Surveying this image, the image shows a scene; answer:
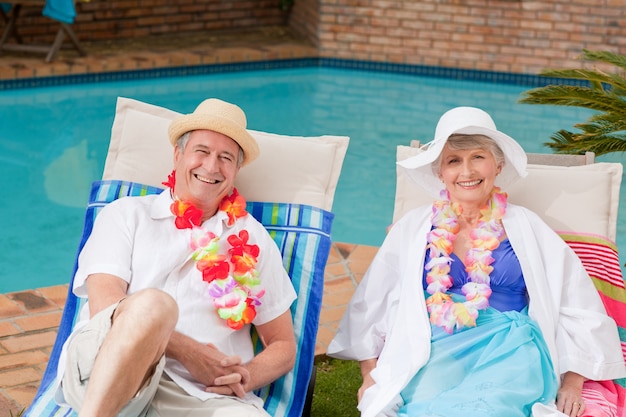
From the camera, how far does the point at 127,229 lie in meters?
3.32

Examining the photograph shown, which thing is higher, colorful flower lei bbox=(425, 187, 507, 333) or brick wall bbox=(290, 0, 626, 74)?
brick wall bbox=(290, 0, 626, 74)

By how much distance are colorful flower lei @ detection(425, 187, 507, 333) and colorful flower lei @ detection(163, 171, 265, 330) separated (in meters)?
0.58

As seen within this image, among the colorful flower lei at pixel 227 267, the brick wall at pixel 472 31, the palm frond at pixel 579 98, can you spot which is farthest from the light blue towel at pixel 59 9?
the colorful flower lei at pixel 227 267

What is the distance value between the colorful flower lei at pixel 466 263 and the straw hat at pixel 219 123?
69 cm

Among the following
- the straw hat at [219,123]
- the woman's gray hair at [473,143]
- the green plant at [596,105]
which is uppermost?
the green plant at [596,105]

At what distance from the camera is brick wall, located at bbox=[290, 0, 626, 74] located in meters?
10.7

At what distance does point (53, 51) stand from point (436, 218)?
7019 millimetres

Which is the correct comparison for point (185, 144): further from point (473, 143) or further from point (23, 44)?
point (23, 44)

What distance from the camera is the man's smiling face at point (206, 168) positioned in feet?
11.1

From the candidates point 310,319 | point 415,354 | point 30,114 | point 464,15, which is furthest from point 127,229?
point 464,15

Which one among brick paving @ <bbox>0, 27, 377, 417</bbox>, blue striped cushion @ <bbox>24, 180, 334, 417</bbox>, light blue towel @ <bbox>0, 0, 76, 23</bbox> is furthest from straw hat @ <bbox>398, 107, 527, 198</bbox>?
light blue towel @ <bbox>0, 0, 76, 23</bbox>

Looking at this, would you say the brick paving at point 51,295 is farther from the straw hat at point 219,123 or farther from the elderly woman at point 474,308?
the straw hat at point 219,123

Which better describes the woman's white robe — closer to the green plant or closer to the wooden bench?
the green plant

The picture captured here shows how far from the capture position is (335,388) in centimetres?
421
